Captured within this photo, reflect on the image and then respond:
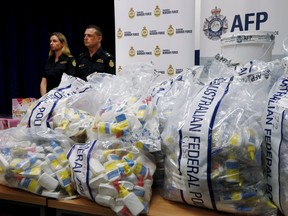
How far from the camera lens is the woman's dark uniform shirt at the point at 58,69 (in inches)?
131

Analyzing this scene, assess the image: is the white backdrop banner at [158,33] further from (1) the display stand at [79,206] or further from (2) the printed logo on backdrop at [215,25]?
(1) the display stand at [79,206]

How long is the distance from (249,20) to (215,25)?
0.24 metres

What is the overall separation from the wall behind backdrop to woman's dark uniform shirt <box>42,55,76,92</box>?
0.92 metres

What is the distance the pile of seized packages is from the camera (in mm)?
713

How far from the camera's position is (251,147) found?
0.70 m

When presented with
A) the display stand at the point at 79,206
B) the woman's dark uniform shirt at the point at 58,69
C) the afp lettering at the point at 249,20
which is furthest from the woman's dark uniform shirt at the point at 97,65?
the display stand at the point at 79,206

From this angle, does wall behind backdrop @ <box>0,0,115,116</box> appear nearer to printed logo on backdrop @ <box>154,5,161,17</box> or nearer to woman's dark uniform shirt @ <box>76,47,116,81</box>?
woman's dark uniform shirt @ <box>76,47,116,81</box>

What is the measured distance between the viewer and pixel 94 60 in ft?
10.4

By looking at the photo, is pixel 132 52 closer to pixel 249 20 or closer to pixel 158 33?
pixel 158 33

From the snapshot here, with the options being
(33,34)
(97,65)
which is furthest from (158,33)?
(33,34)

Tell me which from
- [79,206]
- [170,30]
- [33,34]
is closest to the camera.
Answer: [79,206]

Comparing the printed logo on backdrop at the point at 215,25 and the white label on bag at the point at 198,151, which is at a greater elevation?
the printed logo on backdrop at the point at 215,25

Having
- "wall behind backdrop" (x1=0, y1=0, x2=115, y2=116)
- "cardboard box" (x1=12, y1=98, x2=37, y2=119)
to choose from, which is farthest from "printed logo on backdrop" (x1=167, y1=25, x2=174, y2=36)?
"wall behind backdrop" (x1=0, y1=0, x2=115, y2=116)

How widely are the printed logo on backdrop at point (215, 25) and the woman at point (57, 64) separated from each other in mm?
1685
